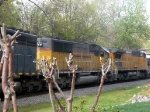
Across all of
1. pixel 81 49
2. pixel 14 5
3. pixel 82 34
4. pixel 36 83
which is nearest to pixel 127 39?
pixel 82 34

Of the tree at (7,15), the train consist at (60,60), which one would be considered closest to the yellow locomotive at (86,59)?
the train consist at (60,60)

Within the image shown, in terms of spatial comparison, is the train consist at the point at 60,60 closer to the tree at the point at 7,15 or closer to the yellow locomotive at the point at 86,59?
the yellow locomotive at the point at 86,59

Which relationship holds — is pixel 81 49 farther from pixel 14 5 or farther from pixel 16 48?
pixel 14 5

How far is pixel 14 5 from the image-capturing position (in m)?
30.8

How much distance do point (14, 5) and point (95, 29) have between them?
42.9 feet

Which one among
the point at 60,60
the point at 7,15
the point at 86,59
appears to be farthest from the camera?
the point at 7,15

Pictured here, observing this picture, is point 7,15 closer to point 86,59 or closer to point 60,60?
point 86,59

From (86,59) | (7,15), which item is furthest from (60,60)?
(7,15)

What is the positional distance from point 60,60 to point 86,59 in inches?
150

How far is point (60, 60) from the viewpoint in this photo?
741 inches

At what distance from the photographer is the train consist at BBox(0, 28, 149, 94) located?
15.3m

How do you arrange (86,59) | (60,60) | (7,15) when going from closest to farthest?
(60,60) < (86,59) < (7,15)

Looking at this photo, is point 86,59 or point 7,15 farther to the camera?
point 7,15

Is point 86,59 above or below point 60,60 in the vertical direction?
above
